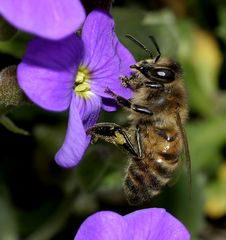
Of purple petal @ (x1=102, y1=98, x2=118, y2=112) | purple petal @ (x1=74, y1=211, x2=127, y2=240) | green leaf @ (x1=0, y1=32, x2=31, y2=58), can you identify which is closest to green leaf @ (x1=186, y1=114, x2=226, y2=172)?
green leaf @ (x1=0, y1=32, x2=31, y2=58)

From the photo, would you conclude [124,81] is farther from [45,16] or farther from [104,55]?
[45,16]

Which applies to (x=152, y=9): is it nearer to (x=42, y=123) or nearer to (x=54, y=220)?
(x=42, y=123)

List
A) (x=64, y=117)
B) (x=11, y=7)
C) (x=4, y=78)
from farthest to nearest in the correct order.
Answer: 1. (x=64, y=117)
2. (x=4, y=78)
3. (x=11, y=7)

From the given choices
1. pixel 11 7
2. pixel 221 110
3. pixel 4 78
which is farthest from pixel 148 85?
pixel 221 110

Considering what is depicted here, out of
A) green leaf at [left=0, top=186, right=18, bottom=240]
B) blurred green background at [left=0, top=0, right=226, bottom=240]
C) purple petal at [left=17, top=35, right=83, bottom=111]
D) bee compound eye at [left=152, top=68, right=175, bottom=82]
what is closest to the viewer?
purple petal at [left=17, top=35, right=83, bottom=111]

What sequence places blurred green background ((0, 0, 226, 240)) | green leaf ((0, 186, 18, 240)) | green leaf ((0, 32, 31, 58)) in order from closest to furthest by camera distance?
1. green leaf ((0, 32, 31, 58))
2. blurred green background ((0, 0, 226, 240))
3. green leaf ((0, 186, 18, 240))

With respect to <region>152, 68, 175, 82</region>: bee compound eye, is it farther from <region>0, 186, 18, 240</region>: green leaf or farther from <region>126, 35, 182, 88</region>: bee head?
<region>0, 186, 18, 240</region>: green leaf

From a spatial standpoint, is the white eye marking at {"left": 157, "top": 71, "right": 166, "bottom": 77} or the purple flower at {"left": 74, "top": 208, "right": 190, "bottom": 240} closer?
the purple flower at {"left": 74, "top": 208, "right": 190, "bottom": 240}
